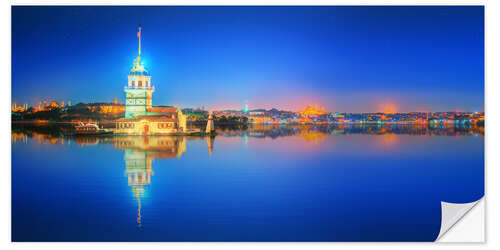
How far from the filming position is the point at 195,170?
955cm

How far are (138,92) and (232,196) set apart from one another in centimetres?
1118

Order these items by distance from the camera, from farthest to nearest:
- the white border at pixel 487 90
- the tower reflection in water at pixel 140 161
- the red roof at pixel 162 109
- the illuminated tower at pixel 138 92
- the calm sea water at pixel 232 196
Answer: the red roof at pixel 162 109
the illuminated tower at pixel 138 92
the tower reflection in water at pixel 140 161
the white border at pixel 487 90
the calm sea water at pixel 232 196

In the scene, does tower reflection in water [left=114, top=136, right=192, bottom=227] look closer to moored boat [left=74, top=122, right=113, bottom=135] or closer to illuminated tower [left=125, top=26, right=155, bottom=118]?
illuminated tower [left=125, top=26, right=155, bottom=118]

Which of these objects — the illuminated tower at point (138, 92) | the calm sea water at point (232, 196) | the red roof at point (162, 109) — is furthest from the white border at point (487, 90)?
the red roof at point (162, 109)

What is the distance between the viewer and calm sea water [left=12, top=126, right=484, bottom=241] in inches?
206

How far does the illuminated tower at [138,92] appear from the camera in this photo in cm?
1548

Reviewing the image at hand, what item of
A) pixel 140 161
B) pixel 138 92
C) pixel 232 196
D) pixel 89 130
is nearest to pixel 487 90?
pixel 232 196

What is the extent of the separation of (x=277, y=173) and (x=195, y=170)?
2.11 m

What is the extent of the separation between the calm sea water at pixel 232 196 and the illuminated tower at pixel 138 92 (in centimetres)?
466

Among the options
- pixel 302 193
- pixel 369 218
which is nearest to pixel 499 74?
Answer: pixel 369 218

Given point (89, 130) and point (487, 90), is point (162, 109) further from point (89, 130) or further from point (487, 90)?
point (487, 90)

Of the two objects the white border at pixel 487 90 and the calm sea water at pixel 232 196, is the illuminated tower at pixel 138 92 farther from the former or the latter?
the white border at pixel 487 90
